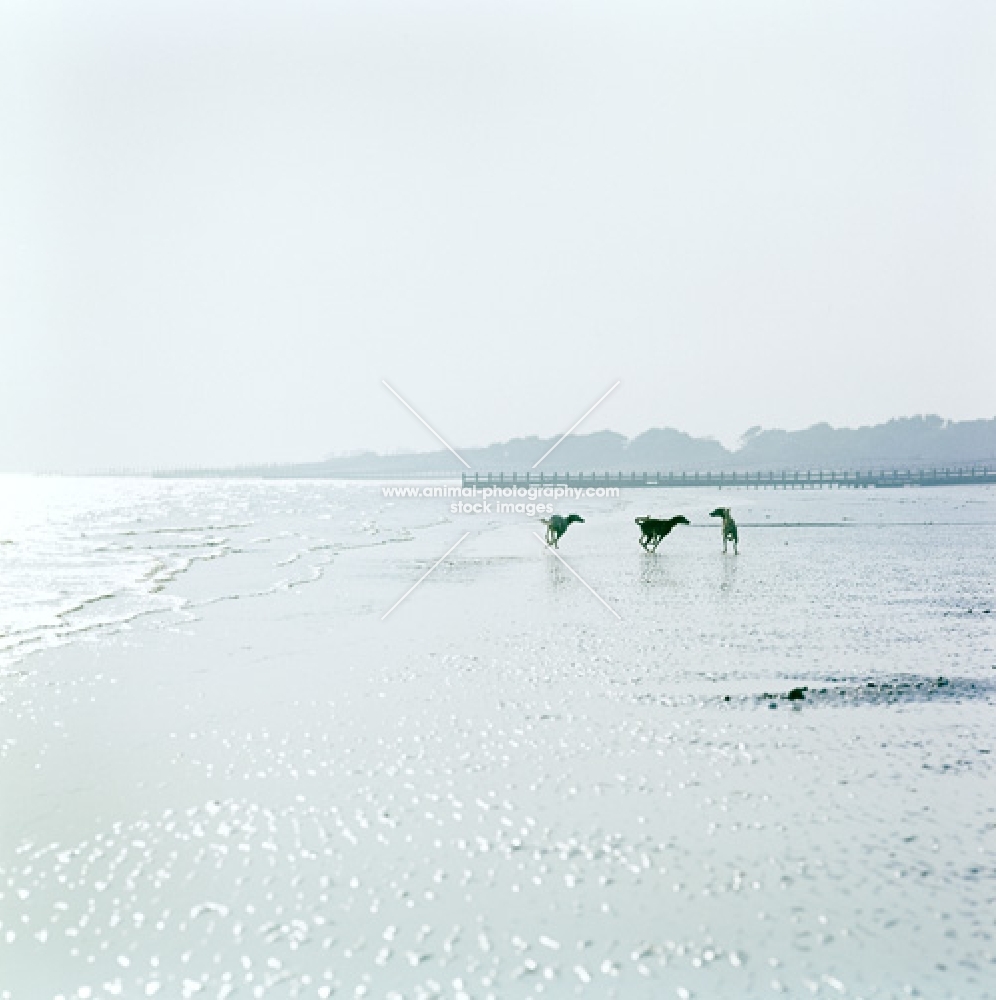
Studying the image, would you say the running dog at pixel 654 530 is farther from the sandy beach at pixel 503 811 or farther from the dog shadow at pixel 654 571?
the sandy beach at pixel 503 811

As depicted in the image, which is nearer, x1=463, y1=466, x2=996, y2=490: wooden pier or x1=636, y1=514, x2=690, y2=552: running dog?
x1=636, y1=514, x2=690, y2=552: running dog

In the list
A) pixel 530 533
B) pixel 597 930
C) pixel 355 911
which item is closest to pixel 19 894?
pixel 355 911

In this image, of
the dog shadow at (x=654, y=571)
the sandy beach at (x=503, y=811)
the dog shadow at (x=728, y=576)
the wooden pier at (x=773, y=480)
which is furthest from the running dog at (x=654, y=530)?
the wooden pier at (x=773, y=480)

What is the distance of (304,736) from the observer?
7.97 metres

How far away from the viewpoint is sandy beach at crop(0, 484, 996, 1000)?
4422 millimetres

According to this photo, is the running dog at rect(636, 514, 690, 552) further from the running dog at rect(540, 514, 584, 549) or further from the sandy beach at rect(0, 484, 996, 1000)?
the sandy beach at rect(0, 484, 996, 1000)

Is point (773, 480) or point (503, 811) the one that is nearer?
point (503, 811)

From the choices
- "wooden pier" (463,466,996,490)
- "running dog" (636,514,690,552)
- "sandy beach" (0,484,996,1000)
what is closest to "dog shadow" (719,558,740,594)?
"running dog" (636,514,690,552)

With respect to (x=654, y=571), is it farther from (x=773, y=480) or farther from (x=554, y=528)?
(x=773, y=480)

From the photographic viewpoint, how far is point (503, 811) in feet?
20.2

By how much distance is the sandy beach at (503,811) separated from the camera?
4422 millimetres

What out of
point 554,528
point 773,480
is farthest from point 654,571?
point 773,480

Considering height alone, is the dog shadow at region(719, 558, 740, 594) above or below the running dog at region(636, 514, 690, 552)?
below

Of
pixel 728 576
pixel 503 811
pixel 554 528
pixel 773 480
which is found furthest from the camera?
pixel 773 480
